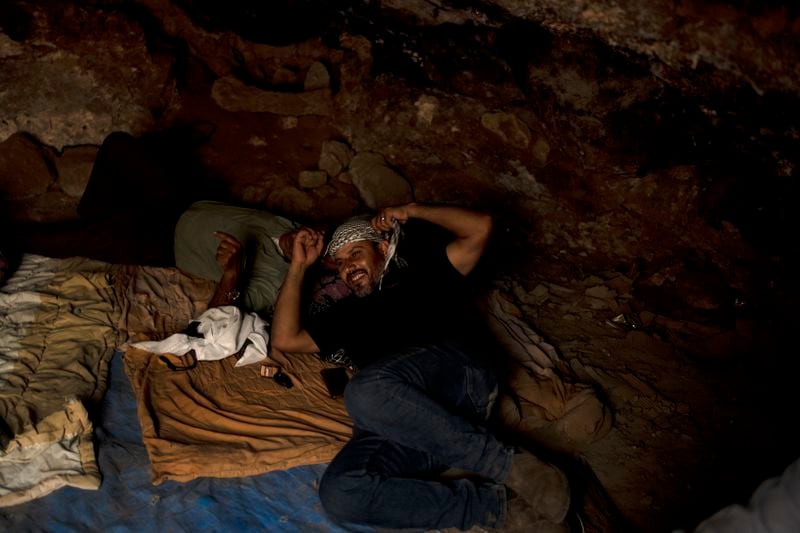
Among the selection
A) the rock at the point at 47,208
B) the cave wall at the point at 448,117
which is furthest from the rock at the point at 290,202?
the rock at the point at 47,208

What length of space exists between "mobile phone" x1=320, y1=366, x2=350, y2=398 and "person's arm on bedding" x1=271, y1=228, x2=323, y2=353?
1.28ft

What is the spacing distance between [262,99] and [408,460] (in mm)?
4254

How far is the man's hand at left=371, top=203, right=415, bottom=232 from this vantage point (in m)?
3.10

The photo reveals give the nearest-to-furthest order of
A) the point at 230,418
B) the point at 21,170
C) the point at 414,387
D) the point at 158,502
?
the point at 158,502
the point at 414,387
the point at 230,418
the point at 21,170

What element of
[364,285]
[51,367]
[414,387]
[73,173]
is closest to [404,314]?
[364,285]

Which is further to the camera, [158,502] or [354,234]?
[354,234]

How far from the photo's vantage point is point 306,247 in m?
3.04

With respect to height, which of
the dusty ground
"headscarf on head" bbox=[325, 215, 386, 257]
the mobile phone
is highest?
"headscarf on head" bbox=[325, 215, 386, 257]

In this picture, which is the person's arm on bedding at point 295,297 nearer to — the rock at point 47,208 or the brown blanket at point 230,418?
the brown blanket at point 230,418

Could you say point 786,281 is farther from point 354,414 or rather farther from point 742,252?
point 354,414

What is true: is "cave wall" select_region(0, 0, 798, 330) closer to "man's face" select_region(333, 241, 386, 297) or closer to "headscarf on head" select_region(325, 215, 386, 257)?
"headscarf on head" select_region(325, 215, 386, 257)

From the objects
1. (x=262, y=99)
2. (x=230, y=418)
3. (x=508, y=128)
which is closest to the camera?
(x=230, y=418)

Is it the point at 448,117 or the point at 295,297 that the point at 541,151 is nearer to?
the point at 448,117

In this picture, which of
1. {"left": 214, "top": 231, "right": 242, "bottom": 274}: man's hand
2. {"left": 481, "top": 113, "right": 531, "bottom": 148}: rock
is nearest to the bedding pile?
{"left": 214, "top": 231, "right": 242, "bottom": 274}: man's hand
